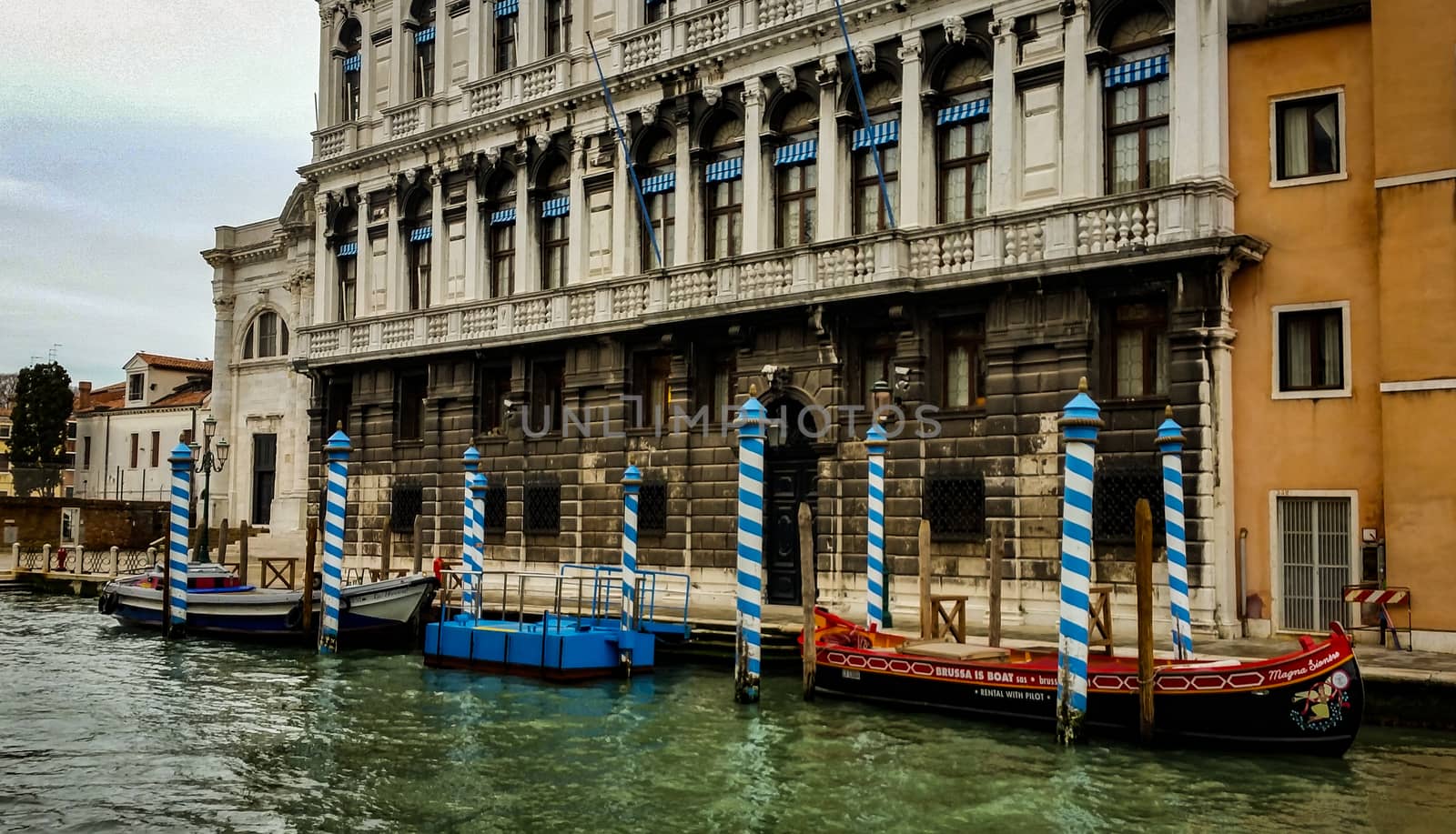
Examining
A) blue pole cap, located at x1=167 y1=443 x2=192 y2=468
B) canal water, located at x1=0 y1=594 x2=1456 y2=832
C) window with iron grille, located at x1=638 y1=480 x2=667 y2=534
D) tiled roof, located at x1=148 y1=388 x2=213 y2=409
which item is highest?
tiled roof, located at x1=148 y1=388 x2=213 y2=409

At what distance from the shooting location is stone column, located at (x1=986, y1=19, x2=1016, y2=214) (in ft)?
63.7

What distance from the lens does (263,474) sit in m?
36.2

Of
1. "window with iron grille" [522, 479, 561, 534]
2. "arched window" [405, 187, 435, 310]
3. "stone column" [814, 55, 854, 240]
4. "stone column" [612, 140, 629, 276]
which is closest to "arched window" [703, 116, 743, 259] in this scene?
"stone column" [612, 140, 629, 276]

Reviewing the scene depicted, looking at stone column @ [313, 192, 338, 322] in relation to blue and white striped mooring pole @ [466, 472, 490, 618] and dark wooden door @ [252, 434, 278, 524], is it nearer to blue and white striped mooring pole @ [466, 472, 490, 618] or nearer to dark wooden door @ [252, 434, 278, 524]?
dark wooden door @ [252, 434, 278, 524]

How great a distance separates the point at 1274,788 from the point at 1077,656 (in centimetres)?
218

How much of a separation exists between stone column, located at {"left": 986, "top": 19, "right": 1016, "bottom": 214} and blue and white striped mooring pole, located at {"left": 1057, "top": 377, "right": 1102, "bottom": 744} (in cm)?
715

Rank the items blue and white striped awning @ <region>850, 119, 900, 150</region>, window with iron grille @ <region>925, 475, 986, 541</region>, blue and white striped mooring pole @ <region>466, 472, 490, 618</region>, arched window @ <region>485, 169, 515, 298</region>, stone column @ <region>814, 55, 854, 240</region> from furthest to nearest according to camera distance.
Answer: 1. arched window @ <region>485, 169, 515, 298</region>
2. stone column @ <region>814, 55, 854, 240</region>
3. blue and white striped awning @ <region>850, 119, 900, 150</region>
4. blue and white striped mooring pole @ <region>466, 472, 490, 618</region>
5. window with iron grille @ <region>925, 475, 986, 541</region>

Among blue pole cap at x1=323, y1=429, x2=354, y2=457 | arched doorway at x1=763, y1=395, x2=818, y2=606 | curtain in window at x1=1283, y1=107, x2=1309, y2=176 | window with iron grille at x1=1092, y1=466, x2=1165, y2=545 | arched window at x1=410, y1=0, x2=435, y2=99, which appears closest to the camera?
curtain in window at x1=1283, y1=107, x2=1309, y2=176

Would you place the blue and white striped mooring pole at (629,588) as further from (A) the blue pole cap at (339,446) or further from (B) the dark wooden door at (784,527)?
(A) the blue pole cap at (339,446)

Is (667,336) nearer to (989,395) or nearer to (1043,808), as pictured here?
(989,395)

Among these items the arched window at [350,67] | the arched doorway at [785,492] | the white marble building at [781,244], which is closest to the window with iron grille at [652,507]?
the white marble building at [781,244]

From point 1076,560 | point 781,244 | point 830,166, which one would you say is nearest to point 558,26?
point 781,244

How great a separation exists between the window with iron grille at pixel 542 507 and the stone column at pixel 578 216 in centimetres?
386

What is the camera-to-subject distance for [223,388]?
122 feet
